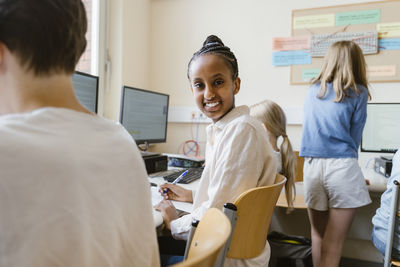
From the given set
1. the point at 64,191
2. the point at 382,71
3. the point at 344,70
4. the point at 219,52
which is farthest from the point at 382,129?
the point at 64,191

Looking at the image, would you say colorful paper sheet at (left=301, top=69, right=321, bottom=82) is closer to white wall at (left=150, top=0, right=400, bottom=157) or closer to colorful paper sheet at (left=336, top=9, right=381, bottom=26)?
white wall at (left=150, top=0, right=400, bottom=157)

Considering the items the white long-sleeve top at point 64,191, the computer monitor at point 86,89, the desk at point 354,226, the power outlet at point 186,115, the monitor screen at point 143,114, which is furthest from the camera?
the power outlet at point 186,115

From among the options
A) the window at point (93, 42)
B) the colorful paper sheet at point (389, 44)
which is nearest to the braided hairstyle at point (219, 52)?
the window at point (93, 42)

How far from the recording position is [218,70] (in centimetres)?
107

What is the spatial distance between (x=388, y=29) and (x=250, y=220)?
6.55ft

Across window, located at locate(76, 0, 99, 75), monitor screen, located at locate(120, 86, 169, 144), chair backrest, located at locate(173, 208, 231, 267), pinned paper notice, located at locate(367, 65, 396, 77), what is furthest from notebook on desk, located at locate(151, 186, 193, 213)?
pinned paper notice, located at locate(367, 65, 396, 77)

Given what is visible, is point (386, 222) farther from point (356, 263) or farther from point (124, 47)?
point (124, 47)

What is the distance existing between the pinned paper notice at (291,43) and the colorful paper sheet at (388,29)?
47cm

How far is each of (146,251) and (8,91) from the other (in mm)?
334

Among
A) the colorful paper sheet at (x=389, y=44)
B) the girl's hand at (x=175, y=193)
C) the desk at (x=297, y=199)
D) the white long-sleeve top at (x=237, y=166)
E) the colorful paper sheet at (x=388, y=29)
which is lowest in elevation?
the desk at (x=297, y=199)

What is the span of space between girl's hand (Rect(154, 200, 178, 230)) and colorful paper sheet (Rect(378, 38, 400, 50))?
1956 millimetres

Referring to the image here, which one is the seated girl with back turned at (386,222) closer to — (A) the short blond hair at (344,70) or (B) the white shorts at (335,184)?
(B) the white shorts at (335,184)

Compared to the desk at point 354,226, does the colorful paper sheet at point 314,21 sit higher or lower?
higher

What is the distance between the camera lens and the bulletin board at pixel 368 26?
2.11 metres
